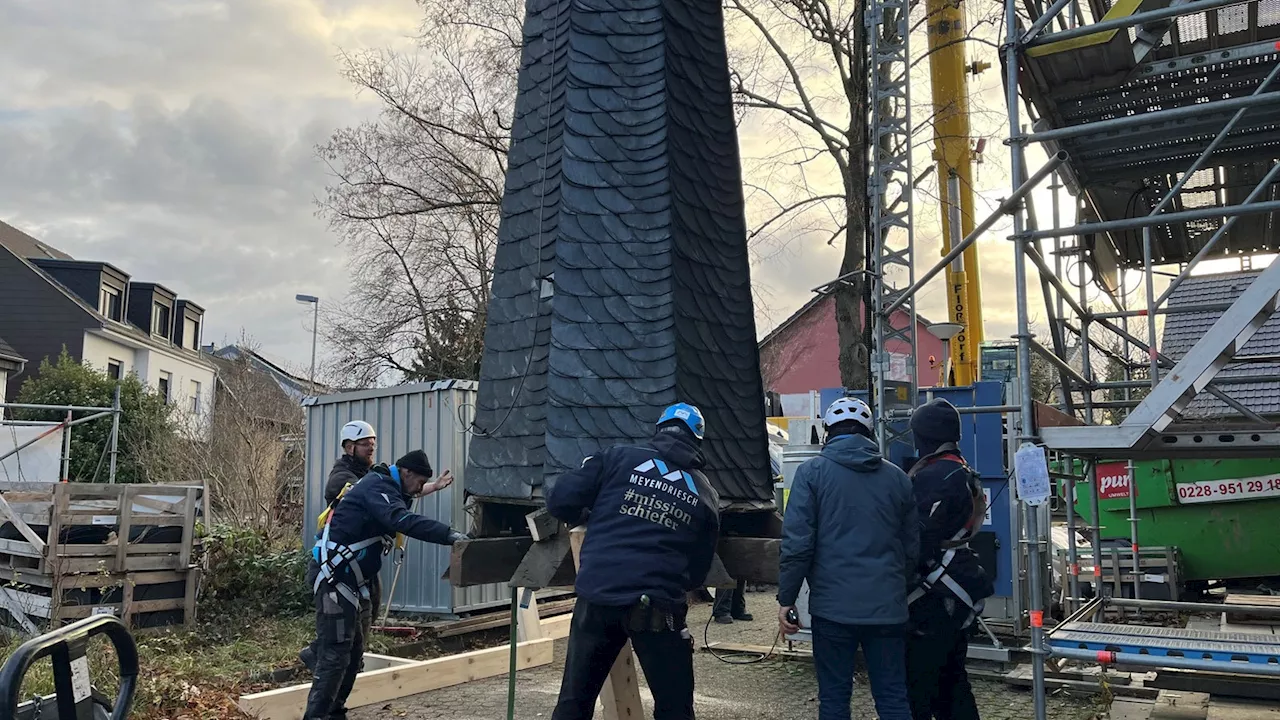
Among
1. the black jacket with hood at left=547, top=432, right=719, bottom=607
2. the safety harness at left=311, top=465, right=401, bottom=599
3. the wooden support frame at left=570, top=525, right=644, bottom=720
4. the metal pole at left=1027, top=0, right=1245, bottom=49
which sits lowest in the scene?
the wooden support frame at left=570, top=525, right=644, bottom=720

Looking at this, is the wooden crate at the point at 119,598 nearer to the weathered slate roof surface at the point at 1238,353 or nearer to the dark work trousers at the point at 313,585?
the dark work trousers at the point at 313,585

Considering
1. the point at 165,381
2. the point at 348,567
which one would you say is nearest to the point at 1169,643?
the point at 348,567

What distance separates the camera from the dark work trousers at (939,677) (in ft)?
16.4

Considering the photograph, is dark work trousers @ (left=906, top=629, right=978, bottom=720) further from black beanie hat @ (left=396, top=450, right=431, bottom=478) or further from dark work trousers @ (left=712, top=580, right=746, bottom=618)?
dark work trousers @ (left=712, top=580, right=746, bottom=618)

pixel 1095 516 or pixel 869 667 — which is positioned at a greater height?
pixel 1095 516

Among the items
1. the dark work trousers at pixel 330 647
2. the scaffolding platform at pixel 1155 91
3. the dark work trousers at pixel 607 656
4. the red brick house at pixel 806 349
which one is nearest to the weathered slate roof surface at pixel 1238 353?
the scaffolding platform at pixel 1155 91

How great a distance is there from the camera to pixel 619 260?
567cm

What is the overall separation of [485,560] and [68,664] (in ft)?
8.74

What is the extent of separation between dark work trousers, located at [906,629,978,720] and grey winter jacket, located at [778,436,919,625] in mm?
458

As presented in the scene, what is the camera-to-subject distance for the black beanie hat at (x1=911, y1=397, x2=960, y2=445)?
16.9 feet

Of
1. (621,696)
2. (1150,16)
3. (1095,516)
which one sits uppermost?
(1150,16)

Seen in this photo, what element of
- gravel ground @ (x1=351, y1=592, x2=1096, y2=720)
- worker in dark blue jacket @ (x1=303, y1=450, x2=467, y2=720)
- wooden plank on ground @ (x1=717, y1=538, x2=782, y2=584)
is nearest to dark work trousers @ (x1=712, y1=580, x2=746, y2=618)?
gravel ground @ (x1=351, y1=592, x2=1096, y2=720)

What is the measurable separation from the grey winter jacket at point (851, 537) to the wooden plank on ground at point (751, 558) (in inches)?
14.5

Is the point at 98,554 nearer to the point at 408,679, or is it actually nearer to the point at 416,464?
the point at 408,679
